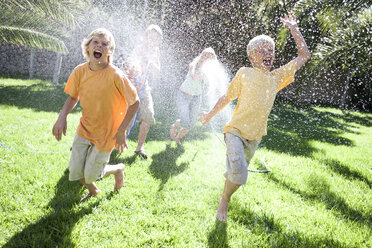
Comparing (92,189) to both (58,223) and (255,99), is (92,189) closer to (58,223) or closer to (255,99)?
(58,223)

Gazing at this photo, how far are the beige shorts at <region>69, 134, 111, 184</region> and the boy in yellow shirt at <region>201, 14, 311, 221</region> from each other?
1.26 metres

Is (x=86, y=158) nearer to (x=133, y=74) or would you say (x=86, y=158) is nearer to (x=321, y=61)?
(x=133, y=74)

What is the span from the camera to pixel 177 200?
2832mm

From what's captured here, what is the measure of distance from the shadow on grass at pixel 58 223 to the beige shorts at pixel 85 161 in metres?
0.32

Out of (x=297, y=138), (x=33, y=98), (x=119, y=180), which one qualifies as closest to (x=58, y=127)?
(x=119, y=180)

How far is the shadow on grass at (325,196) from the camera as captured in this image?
2.88m

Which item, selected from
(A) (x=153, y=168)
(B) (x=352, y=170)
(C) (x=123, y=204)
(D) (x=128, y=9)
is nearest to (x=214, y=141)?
(A) (x=153, y=168)

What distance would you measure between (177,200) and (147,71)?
6.69 ft

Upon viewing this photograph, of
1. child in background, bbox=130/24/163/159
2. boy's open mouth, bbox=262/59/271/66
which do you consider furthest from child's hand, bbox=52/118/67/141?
boy's open mouth, bbox=262/59/271/66

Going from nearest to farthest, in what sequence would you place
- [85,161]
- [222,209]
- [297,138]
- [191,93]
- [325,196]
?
[85,161]
[222,209]
[325,196]
[191,93]
[297,138]

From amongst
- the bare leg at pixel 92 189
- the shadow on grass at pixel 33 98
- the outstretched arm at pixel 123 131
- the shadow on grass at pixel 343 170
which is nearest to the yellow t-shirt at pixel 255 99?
the outstretched arm at pixel 123 131

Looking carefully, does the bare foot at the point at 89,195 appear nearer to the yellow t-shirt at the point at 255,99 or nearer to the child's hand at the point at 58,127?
the child's hand at the point at 58,127

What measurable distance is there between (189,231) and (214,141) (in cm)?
316

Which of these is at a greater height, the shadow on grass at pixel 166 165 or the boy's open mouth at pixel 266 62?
the boy's open mouth at pixel 266 62
